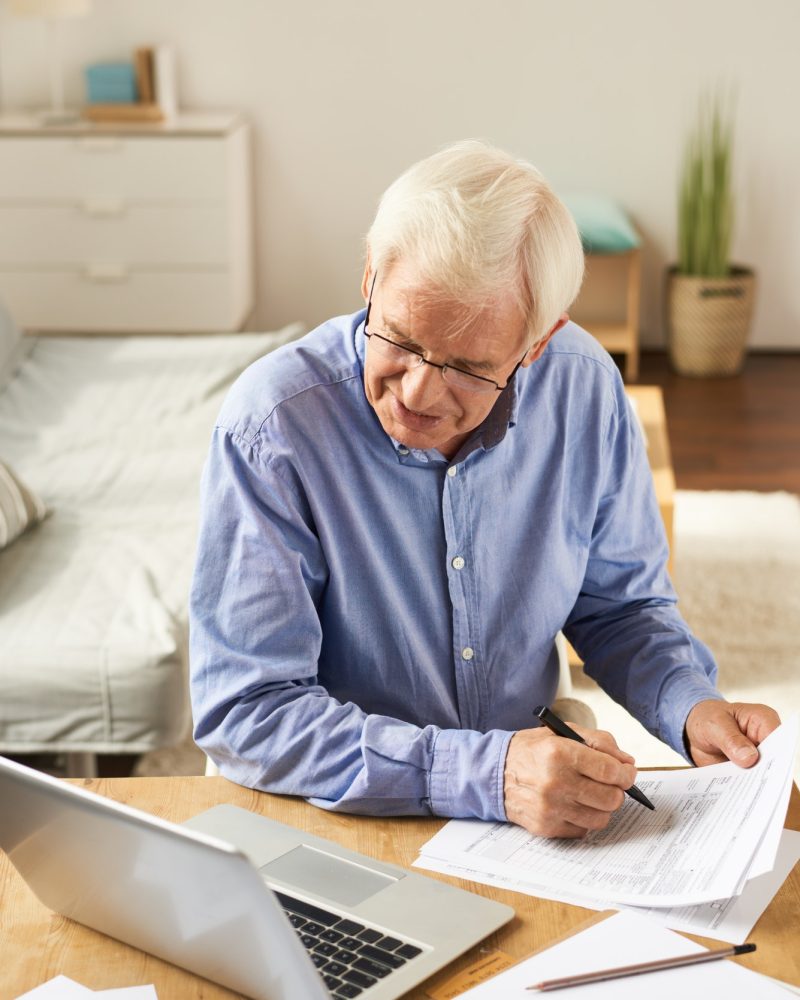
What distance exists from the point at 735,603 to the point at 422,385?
2.03 m

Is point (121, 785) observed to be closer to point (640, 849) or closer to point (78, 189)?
point (640, 849)

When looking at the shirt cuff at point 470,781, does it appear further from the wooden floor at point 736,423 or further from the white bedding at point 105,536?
the wooden floor at point 736,423

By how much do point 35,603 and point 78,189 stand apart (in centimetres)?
277

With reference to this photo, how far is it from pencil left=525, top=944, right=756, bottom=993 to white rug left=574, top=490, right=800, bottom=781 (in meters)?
1.46

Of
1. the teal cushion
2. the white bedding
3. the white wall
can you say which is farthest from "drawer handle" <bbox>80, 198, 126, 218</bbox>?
the teal cushion

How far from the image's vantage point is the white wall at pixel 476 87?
15.8 feet

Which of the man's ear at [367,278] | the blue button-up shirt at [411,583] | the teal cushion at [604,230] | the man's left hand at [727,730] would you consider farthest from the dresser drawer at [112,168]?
the man's left hand at [727,730]

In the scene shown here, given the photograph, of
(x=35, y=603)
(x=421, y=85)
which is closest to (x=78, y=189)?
(x=421, y=85)

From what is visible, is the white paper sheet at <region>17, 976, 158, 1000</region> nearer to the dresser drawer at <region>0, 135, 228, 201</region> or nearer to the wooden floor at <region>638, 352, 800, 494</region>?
the wooden floor at <region>638, 352, 800, 494</region>

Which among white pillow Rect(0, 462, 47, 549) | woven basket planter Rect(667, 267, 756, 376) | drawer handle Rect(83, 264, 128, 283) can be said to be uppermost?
white pillow Rect(0, 462, 47, 549)

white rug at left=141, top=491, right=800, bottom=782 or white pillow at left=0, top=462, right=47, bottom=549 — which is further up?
white pillow at left=0, top=462, right=47, bottom=549

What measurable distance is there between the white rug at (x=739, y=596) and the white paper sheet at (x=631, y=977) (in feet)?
4.78

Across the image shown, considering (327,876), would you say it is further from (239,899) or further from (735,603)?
(735,603)

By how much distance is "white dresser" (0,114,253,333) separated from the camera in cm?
447
